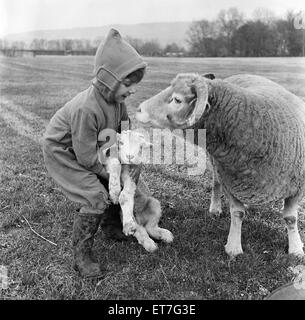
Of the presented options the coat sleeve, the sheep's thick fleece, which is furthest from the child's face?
the sheep's thick fleece

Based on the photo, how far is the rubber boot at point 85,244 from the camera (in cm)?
355

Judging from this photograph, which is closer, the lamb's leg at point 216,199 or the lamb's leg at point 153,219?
the lamb's leg at point 153,219

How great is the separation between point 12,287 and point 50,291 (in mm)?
339

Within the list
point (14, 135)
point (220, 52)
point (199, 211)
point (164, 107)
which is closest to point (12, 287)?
point (164, 107)

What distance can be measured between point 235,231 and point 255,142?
3.39ft

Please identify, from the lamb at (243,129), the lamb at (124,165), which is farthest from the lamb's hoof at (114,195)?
the lamb at (243,129)

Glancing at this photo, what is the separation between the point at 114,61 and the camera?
10.7ft

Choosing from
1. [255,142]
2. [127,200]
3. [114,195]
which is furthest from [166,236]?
[255,142]

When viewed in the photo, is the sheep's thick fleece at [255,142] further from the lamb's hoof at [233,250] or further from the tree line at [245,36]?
the tree line at [245,36]

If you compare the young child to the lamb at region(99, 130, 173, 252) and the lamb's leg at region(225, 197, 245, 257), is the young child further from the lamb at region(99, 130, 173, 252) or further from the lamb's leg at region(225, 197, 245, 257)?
the lamb's leg at region(225, 197, 245, 257)

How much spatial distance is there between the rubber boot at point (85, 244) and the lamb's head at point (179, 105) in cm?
92

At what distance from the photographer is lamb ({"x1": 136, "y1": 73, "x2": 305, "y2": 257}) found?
3309 millimetres

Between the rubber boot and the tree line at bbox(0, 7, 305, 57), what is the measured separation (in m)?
3.92
